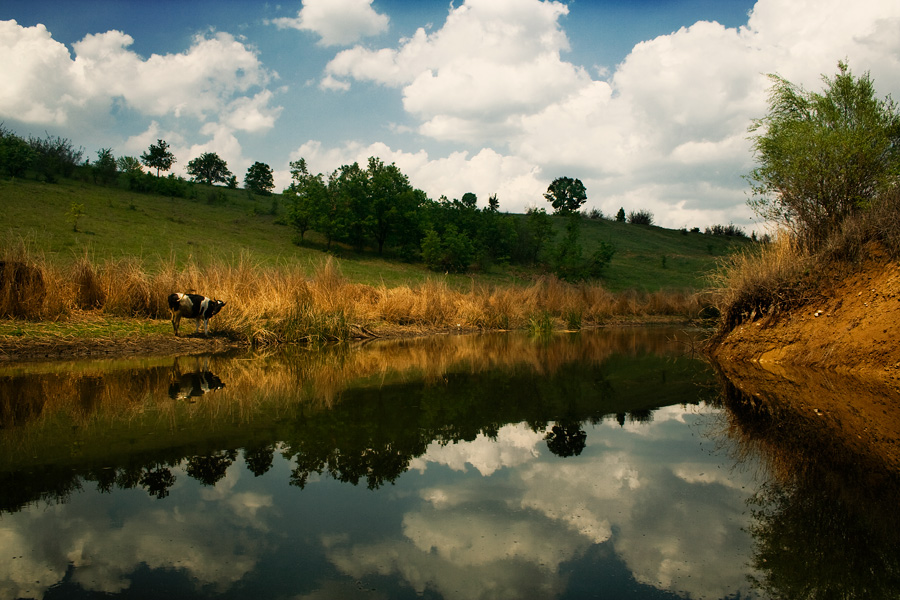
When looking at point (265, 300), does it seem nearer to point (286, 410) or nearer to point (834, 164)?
point (286, 410)

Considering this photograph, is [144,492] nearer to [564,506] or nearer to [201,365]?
[564,506]

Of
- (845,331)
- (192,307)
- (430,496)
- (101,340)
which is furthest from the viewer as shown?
(192,307)

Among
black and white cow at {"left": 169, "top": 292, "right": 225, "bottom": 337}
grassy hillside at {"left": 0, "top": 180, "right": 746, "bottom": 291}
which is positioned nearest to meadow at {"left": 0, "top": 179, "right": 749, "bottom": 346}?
grassy hillside at {"left": 0, "top": 180, "right": 746, "bottom": 291}

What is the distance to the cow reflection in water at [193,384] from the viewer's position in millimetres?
7370

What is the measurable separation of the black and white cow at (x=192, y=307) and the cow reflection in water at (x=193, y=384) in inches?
121

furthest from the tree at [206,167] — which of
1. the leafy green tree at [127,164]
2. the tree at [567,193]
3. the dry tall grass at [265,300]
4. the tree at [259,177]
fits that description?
the dry tall grass at [265,300]

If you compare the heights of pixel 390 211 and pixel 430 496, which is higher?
pixel 390 211

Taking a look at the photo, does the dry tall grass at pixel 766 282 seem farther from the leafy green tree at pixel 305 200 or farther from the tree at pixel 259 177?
the tree at pixel 259 177

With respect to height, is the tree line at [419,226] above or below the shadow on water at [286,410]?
above

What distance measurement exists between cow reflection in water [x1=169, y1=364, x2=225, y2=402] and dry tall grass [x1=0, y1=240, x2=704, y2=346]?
16.2 ft

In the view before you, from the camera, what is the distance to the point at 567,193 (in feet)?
312

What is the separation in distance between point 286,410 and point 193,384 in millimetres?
2381

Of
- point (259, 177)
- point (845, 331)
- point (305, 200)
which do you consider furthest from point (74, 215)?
point (259, 177)

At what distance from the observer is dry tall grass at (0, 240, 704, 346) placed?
12.9 m
